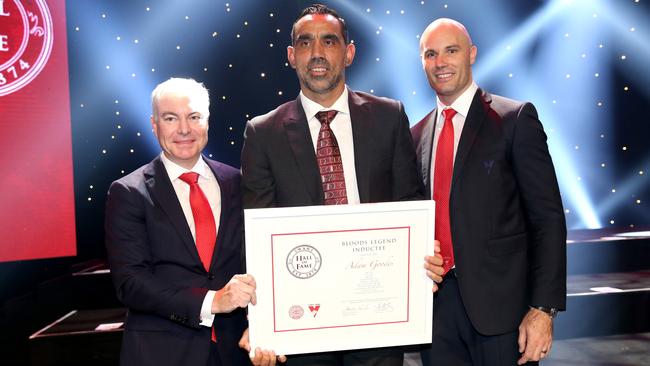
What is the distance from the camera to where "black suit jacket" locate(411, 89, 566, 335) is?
2.10 m

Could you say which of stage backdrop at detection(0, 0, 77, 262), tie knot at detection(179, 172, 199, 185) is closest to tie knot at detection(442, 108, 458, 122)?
tie knot at detection(179, 172, 199, 185)

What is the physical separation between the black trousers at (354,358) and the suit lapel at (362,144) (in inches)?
21.9

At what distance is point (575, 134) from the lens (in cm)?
535

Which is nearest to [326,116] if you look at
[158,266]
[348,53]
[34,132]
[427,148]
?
[348,53]

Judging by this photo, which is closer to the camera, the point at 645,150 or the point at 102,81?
the point at 102,81

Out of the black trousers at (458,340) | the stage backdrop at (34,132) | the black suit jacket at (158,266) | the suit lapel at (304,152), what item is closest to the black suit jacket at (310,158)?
the suit lapel at (304,152)

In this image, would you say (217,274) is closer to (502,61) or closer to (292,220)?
(292,220)

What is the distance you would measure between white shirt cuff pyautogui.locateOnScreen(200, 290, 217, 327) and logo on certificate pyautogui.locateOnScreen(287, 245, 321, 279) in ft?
1.07

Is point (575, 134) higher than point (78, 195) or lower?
higher

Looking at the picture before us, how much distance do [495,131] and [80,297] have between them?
3318 mm

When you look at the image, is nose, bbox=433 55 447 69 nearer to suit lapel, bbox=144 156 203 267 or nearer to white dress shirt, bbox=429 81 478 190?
white dress shirt, bbox=429 81 478 190

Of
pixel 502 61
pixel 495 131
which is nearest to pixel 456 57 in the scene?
pixel 495 131

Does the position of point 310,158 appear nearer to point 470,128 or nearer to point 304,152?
point 304,152

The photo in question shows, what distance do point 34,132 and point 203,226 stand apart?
2.81m
